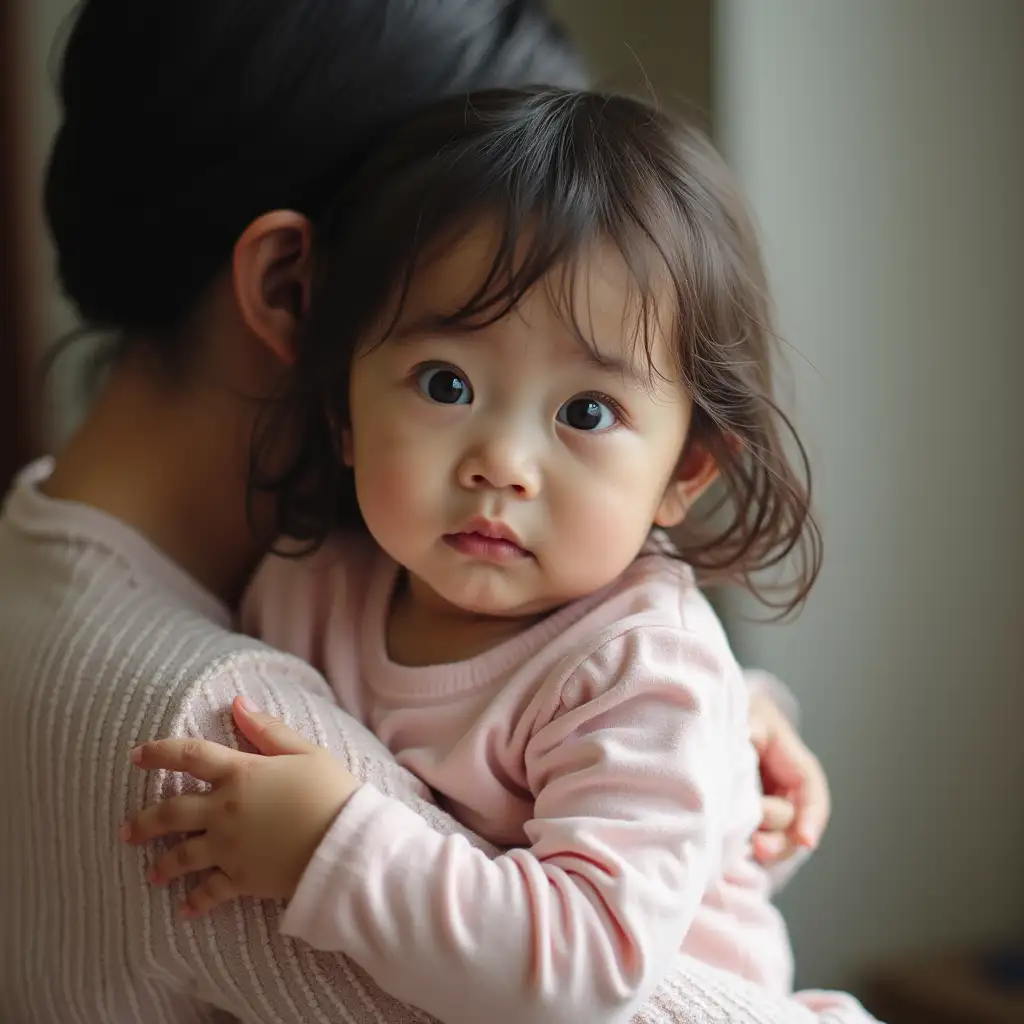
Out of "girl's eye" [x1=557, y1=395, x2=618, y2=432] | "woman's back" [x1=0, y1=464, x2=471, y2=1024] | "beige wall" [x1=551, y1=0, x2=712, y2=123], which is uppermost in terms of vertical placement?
"beige wall" [x1=551, y1=0, x2=712, y2=123]

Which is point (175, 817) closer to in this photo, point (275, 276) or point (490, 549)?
point (490, 549)

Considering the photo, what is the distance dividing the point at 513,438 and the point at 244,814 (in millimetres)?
278

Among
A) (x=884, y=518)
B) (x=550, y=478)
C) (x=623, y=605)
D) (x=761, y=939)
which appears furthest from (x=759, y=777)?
(x=884, y=518)

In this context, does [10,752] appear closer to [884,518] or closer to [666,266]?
[666,266]

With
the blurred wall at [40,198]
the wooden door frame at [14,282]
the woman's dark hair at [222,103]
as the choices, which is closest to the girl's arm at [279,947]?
the woman's dark hair at [222,103]

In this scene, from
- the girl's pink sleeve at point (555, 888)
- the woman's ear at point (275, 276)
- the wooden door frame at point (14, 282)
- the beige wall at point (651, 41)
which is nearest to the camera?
the girl's pink sleeve at point (555, 888)

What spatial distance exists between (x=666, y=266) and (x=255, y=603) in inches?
17.2

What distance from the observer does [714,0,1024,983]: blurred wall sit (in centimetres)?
143

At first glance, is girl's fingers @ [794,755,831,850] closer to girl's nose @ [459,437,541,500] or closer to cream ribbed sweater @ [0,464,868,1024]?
cream ribbed sweater @ [0,464,868,1024]

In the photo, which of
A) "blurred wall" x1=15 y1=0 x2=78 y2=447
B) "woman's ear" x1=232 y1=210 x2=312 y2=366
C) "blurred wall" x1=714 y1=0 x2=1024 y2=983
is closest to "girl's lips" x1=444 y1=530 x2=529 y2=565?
"woman's ear" x1=232 y1=210 x2=312 y2=366

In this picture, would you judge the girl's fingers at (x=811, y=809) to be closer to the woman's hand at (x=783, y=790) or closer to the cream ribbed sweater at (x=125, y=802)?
the woman's hand at (x=783, y=790)

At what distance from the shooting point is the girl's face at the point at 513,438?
0.81 metres

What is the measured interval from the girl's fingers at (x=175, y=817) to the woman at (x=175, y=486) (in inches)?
1.0

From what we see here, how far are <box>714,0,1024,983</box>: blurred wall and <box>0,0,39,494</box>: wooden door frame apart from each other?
1.04 metres
